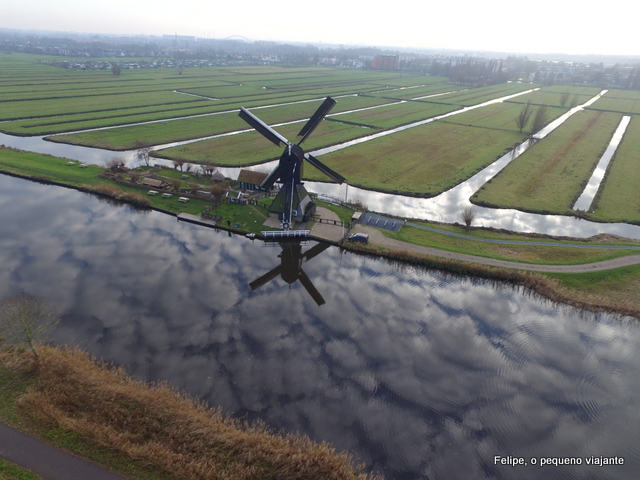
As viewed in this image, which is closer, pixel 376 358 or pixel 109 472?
pixel 109 472

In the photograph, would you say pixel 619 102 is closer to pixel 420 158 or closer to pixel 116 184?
pixel 420 158

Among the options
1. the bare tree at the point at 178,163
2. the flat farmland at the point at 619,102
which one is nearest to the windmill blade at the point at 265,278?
the bare tree at the point at 178,163

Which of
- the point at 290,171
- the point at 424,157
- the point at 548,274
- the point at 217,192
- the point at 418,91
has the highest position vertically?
the point at 418,91

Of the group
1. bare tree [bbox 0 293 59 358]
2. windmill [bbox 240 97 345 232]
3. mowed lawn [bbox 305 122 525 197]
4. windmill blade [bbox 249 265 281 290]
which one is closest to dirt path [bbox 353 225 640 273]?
windmill [bbox 240 97 345 232]

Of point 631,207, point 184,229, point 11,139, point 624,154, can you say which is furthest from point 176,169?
point 624,154

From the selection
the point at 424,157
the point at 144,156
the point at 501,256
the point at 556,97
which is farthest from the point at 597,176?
the point at 556,97

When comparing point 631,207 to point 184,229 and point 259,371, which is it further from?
point 184,229

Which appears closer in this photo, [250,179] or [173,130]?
[250,179]

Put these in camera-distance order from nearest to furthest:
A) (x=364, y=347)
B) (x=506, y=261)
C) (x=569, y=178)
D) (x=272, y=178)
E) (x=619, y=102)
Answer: (x=364, y=347), (x=506, y=261), (x=272, y=178), (x=569, y=178), (x=619, y=102)
